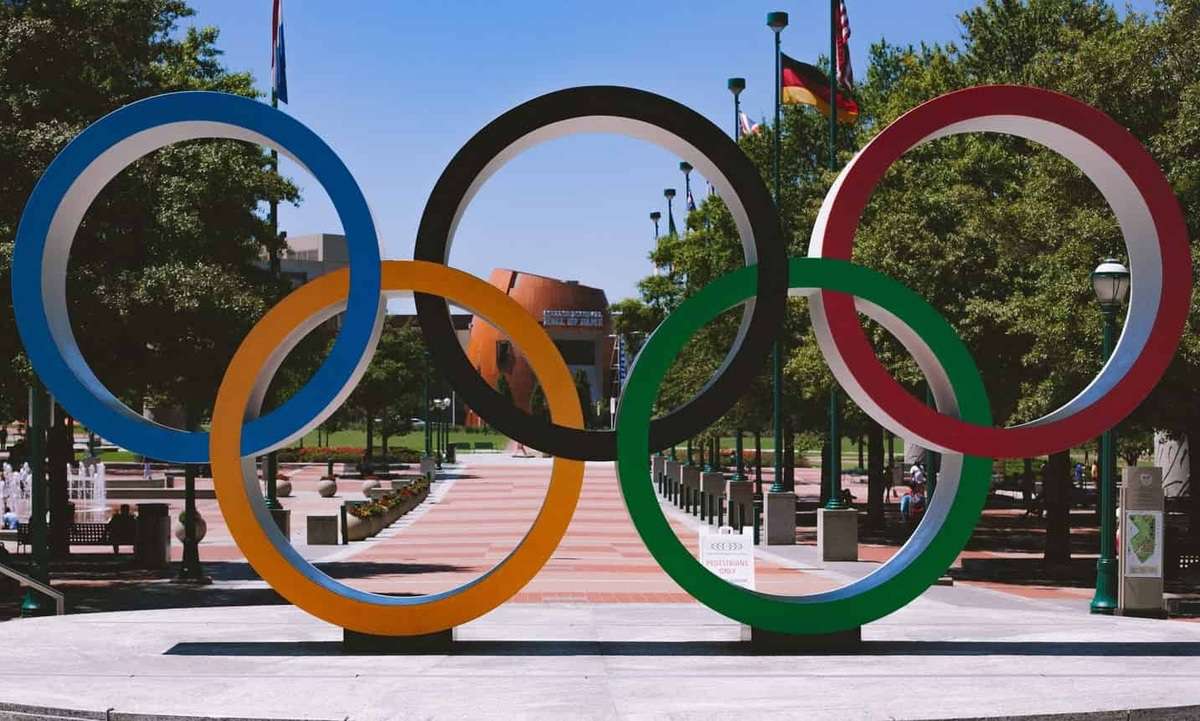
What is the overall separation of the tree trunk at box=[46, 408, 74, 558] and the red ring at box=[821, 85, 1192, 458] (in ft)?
59.1

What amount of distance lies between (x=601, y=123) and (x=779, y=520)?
18167mm

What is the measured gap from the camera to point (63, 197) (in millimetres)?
14359

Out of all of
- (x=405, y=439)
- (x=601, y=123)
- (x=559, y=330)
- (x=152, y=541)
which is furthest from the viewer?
(x=559, y=330)

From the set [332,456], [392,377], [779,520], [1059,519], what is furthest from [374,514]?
[332,456]

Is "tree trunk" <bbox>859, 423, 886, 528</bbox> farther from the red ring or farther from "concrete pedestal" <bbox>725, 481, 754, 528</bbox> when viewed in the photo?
the red ring

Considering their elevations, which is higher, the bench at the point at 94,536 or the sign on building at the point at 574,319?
the sign on building at the point at 574,319

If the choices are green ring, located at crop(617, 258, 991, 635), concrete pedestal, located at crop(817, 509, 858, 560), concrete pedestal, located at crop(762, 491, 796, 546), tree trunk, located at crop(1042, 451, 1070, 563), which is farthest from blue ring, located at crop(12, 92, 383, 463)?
concrete pedestal, located at crop(762, 491, 796, 546)

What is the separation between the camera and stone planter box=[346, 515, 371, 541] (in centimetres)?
3200

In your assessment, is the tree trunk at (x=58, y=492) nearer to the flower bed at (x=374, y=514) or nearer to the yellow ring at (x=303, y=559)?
the flower bed at (x=374, y=514)

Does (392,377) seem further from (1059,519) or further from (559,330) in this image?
(559,330)

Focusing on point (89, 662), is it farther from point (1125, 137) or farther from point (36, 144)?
point (1125, 137)

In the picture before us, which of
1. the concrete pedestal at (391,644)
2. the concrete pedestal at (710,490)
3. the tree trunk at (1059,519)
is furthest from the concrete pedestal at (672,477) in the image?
the concrete pedestal at (391,644)

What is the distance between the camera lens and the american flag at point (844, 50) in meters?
30.0

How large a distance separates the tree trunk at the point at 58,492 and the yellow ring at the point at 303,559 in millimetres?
13948
